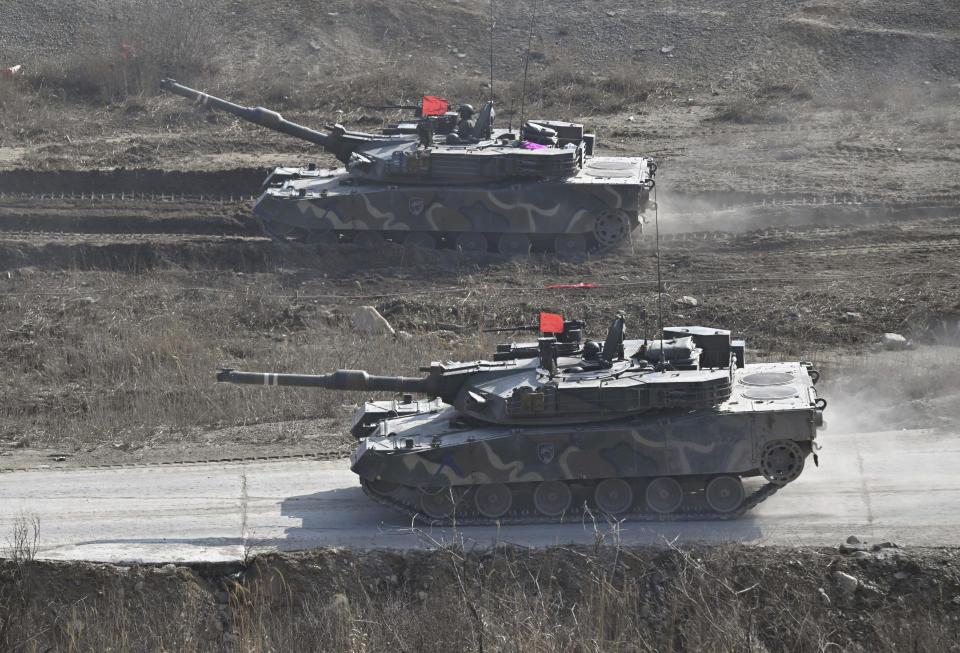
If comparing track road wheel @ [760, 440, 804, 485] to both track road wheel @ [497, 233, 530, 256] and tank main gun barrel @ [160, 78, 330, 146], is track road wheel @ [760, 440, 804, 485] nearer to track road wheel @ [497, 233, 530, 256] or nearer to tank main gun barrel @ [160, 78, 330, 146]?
track road wheel @ [497, 233, 530, 256]

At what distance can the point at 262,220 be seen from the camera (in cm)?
3139

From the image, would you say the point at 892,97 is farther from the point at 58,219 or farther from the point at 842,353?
the point at 58,219

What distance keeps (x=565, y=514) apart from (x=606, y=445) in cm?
113

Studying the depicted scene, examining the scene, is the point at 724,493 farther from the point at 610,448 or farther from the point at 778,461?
the point at 610,448

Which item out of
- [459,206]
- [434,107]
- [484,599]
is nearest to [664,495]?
[484,599]

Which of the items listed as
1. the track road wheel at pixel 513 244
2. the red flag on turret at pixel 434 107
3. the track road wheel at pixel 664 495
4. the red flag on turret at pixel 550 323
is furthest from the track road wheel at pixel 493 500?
the red flag on turret at pixel 434 107

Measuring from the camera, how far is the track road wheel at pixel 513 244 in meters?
30.9

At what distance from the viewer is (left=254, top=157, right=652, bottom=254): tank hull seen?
30203 millimetres

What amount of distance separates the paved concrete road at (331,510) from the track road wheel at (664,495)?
1.24 ft

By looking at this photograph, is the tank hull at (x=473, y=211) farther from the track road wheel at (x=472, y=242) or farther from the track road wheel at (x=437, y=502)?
the track road wheel at (x=437, y=502)

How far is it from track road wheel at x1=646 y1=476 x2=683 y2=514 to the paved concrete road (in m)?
0.38

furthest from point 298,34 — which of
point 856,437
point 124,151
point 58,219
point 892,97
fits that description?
point 856,437

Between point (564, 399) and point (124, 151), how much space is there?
2399cm

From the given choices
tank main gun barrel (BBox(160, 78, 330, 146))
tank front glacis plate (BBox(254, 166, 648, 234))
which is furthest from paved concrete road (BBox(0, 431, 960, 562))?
tank main gun barrel (BBox(160, 78, 330, 146))
